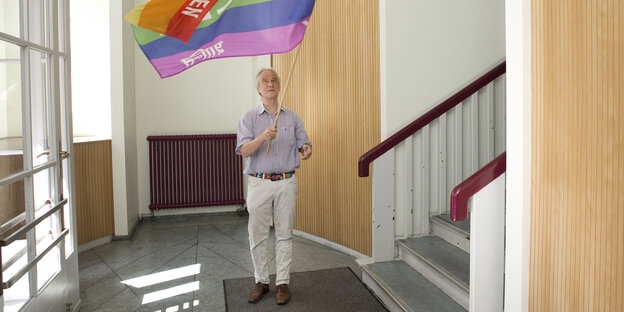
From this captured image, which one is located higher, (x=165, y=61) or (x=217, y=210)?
(x=165, y=61)

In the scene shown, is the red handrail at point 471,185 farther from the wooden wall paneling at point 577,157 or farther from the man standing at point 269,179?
the man standing at point 269,179

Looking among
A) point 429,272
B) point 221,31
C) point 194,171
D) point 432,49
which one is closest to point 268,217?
point 429,272

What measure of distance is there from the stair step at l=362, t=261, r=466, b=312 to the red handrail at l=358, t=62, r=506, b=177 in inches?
32.5

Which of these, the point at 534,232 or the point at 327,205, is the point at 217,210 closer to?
the point at 327,205

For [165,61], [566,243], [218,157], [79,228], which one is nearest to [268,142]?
[165,61]

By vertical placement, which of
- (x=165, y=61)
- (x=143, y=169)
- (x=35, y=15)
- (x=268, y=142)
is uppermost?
(x=35, y=15)

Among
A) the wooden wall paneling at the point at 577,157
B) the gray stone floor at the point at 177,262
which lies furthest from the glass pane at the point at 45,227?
the wooden wall paneling at the point at 577,157

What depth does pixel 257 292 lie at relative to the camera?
3115 millimetres

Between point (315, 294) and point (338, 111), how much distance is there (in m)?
1.79

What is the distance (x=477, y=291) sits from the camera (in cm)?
195

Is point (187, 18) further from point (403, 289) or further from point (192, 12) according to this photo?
point (403, 289)

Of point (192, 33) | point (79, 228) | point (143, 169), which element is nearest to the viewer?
point (192, 33)

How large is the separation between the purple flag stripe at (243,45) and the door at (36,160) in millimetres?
679

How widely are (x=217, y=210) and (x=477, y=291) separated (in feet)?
15.1
